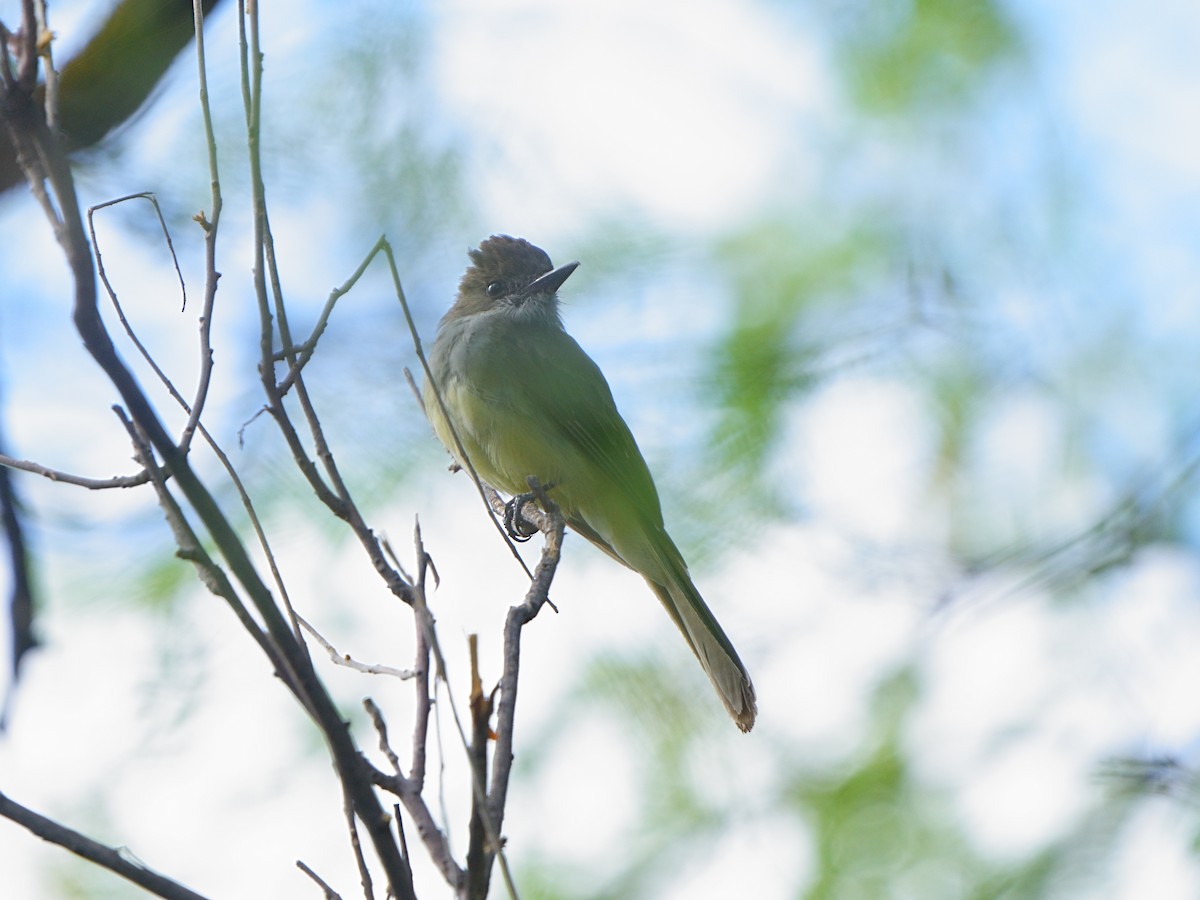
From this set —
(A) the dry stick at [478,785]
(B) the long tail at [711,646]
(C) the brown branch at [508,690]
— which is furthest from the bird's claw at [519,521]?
(A) the dry stick at [478,785]

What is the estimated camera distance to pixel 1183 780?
4488 mm

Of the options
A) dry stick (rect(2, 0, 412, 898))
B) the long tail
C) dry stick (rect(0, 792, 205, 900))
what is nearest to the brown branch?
dry stick (rect(2, 0, 412, 898))

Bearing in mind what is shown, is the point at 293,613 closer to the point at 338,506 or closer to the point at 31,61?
the point at 338,506

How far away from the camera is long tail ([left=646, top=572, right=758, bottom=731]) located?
A: 5.44m

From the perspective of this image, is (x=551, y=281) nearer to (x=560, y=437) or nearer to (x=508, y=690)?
(x=560, y=437)

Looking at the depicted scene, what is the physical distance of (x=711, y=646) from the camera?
5.78 m

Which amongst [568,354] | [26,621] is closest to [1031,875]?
[568,354]

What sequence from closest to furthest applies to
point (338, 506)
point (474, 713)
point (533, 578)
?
point (474, 713), point (338, 506), point (533, 578)

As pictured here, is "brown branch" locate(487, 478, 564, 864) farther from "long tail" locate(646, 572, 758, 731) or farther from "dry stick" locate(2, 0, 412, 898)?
"long tail" locate(646, 572, 758, 731)

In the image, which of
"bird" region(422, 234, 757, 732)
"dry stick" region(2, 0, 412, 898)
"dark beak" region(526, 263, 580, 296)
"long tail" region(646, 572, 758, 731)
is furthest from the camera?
"dark beak" region(526, 263, 580, 296)

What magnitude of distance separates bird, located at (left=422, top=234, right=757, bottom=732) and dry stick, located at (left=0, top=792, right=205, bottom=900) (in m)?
3.73

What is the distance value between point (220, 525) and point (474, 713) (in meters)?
0.53

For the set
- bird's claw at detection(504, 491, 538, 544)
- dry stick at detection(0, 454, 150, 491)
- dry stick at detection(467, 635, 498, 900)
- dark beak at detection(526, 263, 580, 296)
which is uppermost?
dark beak at detection(526, 263, 580, 296)

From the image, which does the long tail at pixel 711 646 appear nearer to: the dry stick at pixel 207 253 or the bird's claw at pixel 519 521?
the bird's claw at pixel 519 521
